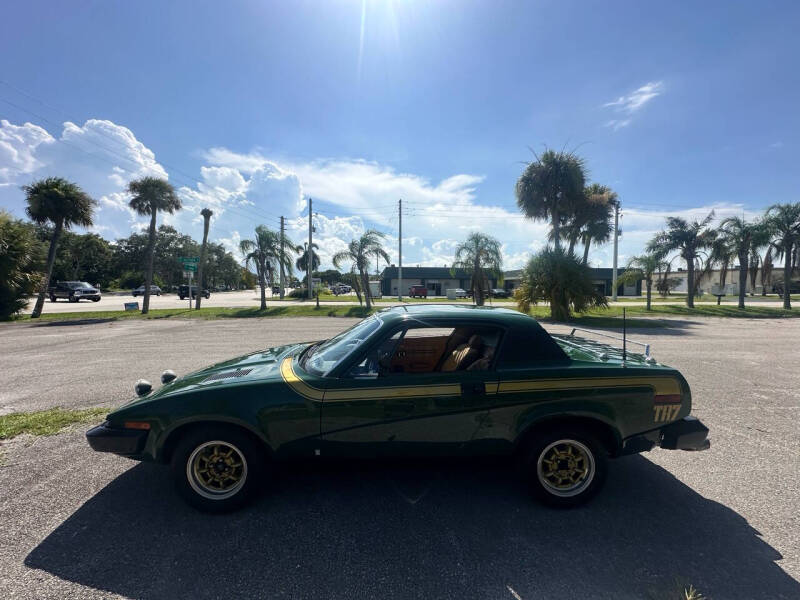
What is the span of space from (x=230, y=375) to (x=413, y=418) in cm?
160

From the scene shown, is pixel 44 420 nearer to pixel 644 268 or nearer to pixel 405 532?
pixel 405 532

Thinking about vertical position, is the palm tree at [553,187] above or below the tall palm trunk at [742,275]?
above

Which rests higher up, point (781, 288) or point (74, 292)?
point (781, 288)

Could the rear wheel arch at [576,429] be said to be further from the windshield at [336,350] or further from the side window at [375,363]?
the windshield at [336,350]

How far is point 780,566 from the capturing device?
7.25 feet

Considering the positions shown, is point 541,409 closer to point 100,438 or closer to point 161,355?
point 100,438

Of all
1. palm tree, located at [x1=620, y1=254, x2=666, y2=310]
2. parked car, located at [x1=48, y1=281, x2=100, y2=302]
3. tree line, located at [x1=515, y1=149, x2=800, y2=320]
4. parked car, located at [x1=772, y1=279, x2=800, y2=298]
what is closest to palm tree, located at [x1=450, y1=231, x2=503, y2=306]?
tree line, located at [x1=515, y1=149, x2=800, y2=320]

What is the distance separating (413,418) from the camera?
2689mm

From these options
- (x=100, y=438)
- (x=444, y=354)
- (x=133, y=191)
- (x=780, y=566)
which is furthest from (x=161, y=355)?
(x=133, y=191)

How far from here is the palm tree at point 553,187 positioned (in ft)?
70.0

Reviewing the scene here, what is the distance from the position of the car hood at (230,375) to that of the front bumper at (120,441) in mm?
270

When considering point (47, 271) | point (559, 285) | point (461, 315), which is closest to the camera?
point (461, 315)

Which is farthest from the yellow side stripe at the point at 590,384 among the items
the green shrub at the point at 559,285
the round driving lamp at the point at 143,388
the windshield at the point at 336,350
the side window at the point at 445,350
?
the green shrub at the point at 559,285

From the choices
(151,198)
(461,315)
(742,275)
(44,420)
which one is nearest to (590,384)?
(461,315)
